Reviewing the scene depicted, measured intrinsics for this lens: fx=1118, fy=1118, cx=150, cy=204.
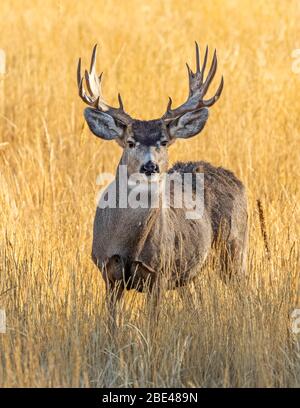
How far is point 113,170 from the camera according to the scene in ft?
29.7

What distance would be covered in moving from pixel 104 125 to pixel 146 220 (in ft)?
2.02

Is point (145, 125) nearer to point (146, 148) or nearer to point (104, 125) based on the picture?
point (146, 148)

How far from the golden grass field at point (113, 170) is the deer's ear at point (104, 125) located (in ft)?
2.44

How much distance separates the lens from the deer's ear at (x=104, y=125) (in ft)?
21.5

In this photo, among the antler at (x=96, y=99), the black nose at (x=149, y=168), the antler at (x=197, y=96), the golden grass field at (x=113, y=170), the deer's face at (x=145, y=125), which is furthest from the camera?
the antler at (x=197, y=96)

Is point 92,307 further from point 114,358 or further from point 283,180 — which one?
point 283,180

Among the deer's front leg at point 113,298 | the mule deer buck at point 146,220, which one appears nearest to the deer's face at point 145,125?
the mule deer buck at point 146,220

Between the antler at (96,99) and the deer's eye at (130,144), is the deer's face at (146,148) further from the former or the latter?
the antler at (96,99)

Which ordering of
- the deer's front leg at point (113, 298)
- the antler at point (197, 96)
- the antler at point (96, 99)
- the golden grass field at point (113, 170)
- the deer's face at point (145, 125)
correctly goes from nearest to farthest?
the golden grass field at point (113, 170), the deer's front leg at point (113, 298), the deer's face at point (145, 125), the antler at point (96, 99), the antler at point (197, 96)

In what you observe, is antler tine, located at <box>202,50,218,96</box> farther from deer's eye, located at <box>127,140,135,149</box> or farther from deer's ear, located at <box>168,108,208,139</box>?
deer's eye, located at <box>127,140,135,149</box>

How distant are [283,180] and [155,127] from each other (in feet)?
8.29

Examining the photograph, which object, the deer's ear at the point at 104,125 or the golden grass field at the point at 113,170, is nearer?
the golden grass field at the point at 113,170

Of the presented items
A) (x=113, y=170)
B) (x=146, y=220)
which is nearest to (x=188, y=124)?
(x=146, y=220)
